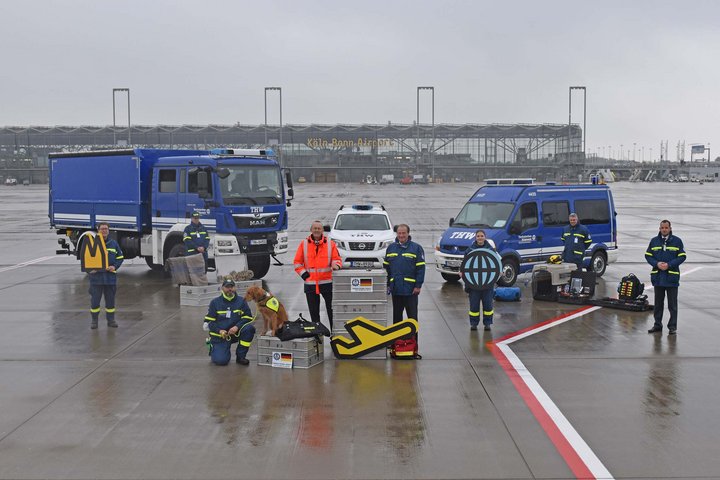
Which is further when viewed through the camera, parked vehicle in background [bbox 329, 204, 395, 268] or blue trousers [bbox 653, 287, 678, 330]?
parked vehicle in background [bbox 329, 204, 395, 268]

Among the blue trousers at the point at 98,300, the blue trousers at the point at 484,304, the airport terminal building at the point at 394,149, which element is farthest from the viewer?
the airport terminal building at the point at 394,149

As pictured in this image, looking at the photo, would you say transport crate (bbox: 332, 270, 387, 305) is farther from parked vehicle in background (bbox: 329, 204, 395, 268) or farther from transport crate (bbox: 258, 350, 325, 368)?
parked vehicle in background (bbox: 329, 204, 395, 268)

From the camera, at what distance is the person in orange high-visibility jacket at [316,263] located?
1145cm

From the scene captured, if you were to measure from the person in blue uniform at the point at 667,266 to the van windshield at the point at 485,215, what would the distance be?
5296 millimetres

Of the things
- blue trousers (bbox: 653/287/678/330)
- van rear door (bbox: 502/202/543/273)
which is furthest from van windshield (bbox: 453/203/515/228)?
blue trousers (bbox: 653/287/678/330)

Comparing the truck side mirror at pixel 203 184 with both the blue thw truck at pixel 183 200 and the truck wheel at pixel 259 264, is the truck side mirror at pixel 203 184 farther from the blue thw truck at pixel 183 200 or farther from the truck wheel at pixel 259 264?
the truck wheel at pixel 259 264

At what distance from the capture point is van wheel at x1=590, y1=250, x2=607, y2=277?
18.5 m

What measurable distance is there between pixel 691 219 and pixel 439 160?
87116 mm

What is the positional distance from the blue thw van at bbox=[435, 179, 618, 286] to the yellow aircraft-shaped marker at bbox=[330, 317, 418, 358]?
6636 mm

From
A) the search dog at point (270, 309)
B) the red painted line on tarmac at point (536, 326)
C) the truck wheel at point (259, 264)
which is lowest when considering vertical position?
the red painted line on tarmac at point (536, 326)


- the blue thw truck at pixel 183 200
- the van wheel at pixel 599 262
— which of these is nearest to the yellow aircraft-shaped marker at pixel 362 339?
the blue thw truck at pixel 183 200

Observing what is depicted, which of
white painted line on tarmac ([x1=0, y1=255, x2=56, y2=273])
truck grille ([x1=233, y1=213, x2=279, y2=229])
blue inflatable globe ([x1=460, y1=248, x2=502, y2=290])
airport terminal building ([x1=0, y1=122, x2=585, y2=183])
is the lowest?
white painted line on tarmac ([x1=0, y1=255, x2=56, y2=273])

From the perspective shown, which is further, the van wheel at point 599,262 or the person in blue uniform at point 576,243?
the van wheel at point 599,262

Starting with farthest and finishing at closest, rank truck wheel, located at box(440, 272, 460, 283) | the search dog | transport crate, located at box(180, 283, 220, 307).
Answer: truck wheel, located at box(440, 272, 460, 283) → transport crate, located at box(180, 283, 220, 307) → the search dog
